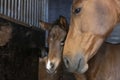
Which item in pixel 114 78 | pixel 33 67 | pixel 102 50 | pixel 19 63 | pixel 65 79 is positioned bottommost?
pixel 65 79

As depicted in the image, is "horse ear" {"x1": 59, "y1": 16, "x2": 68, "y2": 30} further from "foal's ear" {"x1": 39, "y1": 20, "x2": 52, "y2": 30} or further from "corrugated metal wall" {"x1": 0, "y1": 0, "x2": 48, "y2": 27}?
"corrugated metal wall" {"x1": 0, "y1": 0, "x2": 48, "y2": 27}

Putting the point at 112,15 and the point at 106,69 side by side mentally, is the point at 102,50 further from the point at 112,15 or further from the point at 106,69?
the point at 112,15

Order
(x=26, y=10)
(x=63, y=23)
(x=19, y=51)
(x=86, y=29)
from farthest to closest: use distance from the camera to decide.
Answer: (x=26, y=10)
(x=63, y=23)
(x=19, y=51)
(x=86, y=29)

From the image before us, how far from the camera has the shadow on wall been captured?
2.56m

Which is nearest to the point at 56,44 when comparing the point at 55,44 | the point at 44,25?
the point at 55,44

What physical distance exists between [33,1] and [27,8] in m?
0.28

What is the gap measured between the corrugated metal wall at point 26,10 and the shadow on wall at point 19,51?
0.45 feet

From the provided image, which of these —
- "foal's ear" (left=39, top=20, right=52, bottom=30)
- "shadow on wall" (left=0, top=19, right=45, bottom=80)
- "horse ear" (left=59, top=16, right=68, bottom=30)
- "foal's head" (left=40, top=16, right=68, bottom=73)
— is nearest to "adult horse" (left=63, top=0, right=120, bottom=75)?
"shadow on wall" (left=0, top=19, right=45, bottom=80)

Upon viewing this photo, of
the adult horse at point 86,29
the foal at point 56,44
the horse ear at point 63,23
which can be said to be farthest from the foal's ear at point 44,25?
the adult horse at point 86,29

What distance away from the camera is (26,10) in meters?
3.30

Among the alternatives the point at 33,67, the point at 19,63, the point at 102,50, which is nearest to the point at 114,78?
the point at 102,50

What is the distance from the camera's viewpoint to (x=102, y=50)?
2.00 meters

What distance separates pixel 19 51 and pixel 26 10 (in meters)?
0.61

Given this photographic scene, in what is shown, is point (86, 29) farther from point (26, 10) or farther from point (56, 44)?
point (26, 10)
